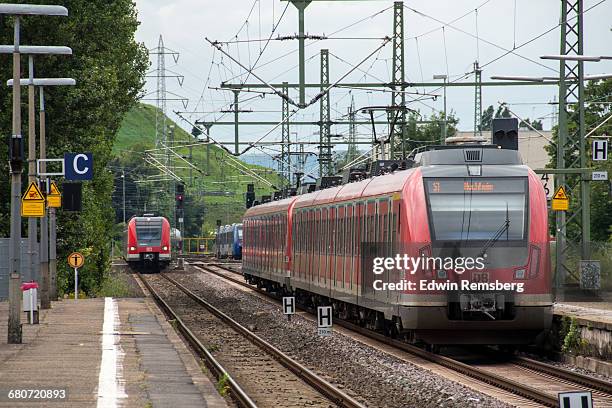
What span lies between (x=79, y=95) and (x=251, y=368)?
23720 millimetres

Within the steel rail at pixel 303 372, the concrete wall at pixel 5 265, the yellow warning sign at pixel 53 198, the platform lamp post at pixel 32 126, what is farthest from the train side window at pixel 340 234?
the concrete wall at pixel 5 265

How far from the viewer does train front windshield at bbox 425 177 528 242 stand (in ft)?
68.3

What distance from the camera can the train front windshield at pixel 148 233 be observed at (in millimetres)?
72812

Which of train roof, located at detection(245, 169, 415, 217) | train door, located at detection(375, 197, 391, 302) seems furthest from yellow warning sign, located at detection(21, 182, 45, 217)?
train door, located at detection(375, 197, 391, 302)

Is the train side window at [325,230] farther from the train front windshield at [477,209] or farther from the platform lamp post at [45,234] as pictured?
the train front windshield at [477,209]

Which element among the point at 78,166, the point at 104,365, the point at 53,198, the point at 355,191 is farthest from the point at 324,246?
the point at 104,365

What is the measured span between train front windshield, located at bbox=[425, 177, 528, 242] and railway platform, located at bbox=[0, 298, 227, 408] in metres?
4.43

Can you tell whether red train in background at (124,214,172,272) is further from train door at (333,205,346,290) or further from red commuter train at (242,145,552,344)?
red commuter train at (242,145,552,344)

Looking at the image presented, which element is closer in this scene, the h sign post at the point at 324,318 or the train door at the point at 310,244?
the h sign post at the point at 324,318

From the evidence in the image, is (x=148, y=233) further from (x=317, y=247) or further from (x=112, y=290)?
(x=317, y=247)

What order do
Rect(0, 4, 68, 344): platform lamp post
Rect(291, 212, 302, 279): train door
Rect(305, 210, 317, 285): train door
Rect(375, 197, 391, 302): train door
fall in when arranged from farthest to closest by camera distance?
Rect(291, 212, 302, 279): train door < Rect(305, 210, 317, 285): train door < Rect(0, 4, 68, 344): platform lamp post < Rect(375, 197, 391, 302): train door

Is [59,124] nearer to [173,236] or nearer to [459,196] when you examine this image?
[459,196]

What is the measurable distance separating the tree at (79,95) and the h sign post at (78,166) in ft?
21.3

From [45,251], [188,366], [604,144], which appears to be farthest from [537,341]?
[45,251]
